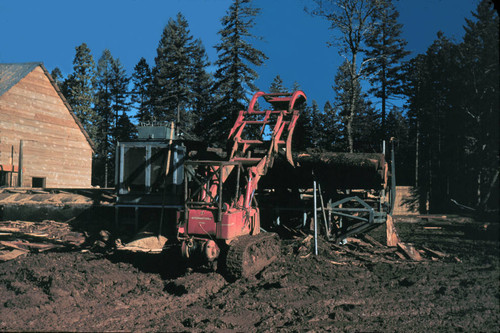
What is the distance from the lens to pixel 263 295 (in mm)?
7441

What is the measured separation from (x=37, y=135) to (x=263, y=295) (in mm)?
22957

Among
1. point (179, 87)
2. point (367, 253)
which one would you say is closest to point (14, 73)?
point (179, 87)

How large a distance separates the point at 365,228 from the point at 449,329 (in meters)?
7.15

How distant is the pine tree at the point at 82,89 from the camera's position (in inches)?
1860

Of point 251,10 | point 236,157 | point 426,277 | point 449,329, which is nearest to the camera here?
point 449,329

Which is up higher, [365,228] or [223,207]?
[223,207]

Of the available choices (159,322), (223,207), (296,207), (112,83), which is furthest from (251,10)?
(112,83)

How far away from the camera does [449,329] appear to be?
5.70m

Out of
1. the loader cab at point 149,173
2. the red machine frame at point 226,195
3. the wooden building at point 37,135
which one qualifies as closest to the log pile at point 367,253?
the red machine frame at point 226,195

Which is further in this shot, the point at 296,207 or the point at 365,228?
the point at 296,207

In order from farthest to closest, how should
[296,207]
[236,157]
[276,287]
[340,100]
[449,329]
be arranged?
1. [340,100]
2. [296,207]
3. [236,157]
4. [276,287]
5. [449,329]

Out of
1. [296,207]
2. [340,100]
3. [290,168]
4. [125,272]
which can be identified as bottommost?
[125,272]

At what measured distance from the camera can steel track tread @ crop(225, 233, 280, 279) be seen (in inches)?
319

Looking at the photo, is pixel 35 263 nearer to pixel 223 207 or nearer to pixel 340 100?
pixel 223 207
